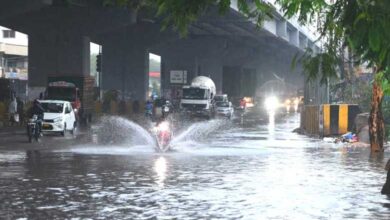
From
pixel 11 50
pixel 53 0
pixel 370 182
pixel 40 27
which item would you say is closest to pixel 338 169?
pixel 370 182

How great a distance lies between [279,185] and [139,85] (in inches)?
2611

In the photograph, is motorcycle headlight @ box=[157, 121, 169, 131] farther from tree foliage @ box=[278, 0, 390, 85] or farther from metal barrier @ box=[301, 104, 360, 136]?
tree foliage @ box=[278, 0, 390, 85]

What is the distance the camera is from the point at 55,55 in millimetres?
58938

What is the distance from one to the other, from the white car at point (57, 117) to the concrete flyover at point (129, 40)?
21.0 feet

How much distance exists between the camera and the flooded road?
40.7 feet

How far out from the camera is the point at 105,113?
6931 centimetres

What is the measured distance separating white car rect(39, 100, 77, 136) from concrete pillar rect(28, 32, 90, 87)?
72.3ft

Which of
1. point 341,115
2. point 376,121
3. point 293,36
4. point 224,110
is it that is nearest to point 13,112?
point 341,115

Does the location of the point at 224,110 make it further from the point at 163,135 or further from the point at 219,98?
the point at 163,135

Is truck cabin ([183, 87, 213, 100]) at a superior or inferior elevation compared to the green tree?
superior

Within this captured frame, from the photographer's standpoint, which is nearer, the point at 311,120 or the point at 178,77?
the point at 311,120

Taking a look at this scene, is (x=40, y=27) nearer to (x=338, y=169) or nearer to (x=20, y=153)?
(x=20, y=153)

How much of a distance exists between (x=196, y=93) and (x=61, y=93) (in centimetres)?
2127

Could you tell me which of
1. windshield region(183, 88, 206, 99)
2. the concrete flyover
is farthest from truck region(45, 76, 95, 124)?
windshield region(183, 88, 206, 99)
